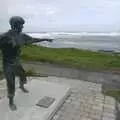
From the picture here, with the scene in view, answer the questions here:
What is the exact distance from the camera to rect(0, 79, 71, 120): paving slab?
20.4 feet

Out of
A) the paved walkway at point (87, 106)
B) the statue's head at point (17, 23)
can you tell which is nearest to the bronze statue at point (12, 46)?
the statue's head at point (17, 23)

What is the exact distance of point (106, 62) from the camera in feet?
56.3

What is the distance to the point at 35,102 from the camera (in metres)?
6.93

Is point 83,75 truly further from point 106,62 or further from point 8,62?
point 8,62

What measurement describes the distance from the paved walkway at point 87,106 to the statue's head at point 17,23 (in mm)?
2143

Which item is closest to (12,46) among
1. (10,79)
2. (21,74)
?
(10,79)

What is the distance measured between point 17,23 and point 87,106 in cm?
285

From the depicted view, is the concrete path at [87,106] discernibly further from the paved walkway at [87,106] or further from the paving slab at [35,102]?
the paving slab at [35,102]

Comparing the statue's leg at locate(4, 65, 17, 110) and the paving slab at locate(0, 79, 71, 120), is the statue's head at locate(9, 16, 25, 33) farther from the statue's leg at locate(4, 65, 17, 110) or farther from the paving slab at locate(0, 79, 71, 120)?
the paving slab at locate(0, 79, 71, 120)

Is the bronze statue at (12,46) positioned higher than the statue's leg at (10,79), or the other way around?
the bronze statue at (12,46)

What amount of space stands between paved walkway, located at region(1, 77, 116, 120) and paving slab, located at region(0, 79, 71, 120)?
0.64 ft

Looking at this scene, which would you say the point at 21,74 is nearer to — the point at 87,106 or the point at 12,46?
the point at 12,46

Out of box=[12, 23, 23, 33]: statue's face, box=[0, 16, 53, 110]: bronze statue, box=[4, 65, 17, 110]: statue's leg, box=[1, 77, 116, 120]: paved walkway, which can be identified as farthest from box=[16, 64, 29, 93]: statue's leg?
box=[1, 77, 116, 120]: paved walkway

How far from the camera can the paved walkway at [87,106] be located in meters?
6.78
